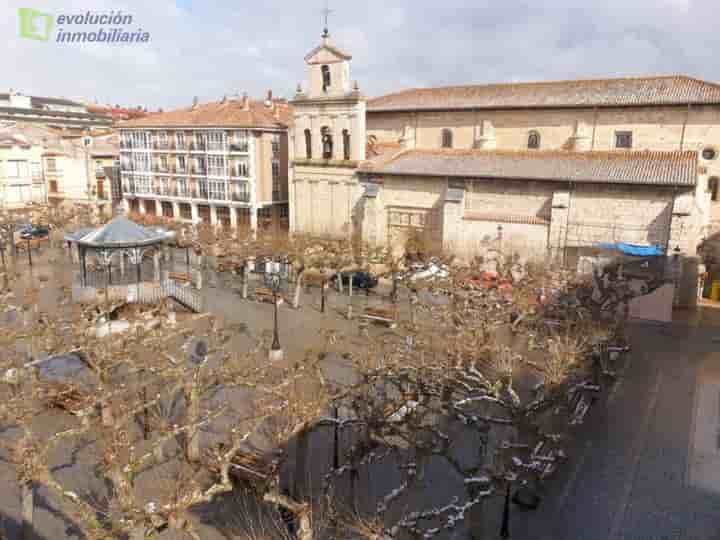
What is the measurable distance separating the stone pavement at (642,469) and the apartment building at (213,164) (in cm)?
2743

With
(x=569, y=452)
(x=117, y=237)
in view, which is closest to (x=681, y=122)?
(x=569, y=452)

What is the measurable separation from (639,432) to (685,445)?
99 cm

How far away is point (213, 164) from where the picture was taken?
1686 inches

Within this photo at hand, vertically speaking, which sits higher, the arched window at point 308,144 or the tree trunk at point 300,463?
the arched window at point 308,144

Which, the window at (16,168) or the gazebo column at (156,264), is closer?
the gazebo column at (156,264)

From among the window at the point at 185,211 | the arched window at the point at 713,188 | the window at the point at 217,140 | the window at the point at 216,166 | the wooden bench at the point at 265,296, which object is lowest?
the wooden bench at the point at 265,296

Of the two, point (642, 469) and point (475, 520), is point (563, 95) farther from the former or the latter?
point (475, 520)

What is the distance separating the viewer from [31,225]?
41375 millimetres

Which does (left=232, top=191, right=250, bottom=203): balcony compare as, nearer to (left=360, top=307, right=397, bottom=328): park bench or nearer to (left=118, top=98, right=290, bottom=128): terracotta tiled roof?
(left=118, top=98, right=290, bottom=128): terracotta tiled roof

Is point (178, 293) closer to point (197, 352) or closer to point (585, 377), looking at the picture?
point (197, 352)

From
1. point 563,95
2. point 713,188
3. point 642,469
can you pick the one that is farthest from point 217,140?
point 642,469

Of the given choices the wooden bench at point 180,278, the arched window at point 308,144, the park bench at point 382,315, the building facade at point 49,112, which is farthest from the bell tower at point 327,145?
the building facade at point 49,112

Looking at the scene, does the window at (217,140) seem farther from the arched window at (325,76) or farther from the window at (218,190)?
the arched window at (325,76)

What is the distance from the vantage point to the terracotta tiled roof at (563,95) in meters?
28.8
